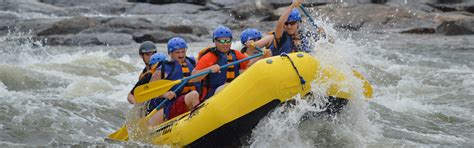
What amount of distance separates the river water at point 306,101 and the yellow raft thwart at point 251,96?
0.14 metres

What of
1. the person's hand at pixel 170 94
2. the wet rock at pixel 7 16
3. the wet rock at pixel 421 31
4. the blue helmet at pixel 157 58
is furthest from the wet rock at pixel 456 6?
the person's hand at pixel 170 94

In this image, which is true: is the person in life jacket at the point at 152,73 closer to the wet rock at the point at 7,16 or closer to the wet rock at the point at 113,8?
the wet rock at the point at 7,16

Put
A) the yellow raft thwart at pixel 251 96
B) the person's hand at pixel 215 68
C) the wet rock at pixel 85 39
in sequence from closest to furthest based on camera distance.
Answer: the yellow raft thwart at pixel 251 96 < the person's hand at pixel 215 68 < the wet rock at pixel 85 39

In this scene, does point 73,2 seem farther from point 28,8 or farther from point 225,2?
point 225,2

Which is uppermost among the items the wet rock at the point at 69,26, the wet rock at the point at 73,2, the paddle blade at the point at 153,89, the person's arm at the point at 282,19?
the wet rock at the point at 73,2

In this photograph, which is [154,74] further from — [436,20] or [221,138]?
[436,20]

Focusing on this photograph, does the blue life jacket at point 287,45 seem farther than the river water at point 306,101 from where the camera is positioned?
Yes

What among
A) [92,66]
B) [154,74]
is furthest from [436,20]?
[154,74]

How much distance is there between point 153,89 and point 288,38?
142cm

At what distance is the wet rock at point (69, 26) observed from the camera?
1842 centimetres

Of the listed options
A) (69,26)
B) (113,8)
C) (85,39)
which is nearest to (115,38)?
(85,39)

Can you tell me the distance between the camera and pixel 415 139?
23.6 feet

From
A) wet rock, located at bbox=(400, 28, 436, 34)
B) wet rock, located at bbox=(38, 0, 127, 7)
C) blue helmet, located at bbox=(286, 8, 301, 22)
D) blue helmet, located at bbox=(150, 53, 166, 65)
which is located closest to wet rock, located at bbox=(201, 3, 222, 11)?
wet rock, located at bbox=(38, 0, 127, 7)

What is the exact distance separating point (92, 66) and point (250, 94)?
8.05 metres
